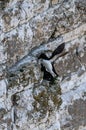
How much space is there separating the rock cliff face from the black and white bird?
1.0 inches

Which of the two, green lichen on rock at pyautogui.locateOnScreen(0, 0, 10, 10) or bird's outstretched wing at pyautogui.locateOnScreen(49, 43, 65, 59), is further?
bird's outstretched wing at pyautogui.locateOnScreen(49, 43, 65, 59)

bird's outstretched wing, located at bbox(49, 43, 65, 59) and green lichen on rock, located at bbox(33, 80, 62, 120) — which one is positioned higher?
bird's outstretched wing, located at bbox(49, 43, 65, 59)

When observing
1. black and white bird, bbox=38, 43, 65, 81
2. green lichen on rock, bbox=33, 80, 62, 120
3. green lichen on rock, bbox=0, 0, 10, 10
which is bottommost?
green lichen on rock, bbox=33, 80, 62, 120

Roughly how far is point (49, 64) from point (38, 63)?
82 millimetres

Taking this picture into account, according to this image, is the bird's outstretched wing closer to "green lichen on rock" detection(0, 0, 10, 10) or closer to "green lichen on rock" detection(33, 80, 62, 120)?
"green lichen on rock" detection(33, 80, 62, 120)

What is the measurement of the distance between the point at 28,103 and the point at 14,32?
1.63ft

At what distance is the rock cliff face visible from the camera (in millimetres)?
3518

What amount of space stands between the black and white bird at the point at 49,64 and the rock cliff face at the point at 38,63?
0.08 feet

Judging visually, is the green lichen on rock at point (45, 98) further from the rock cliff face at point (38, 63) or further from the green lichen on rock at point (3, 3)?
the green lichen on rock at point (3, 3)

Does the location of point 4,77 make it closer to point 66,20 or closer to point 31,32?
point 31,32

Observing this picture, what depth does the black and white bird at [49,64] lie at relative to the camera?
11.8 feet

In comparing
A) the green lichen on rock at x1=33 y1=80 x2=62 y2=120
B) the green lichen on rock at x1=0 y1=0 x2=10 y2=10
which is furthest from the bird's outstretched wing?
the green lichen on rock at x1=0 y1=0 x2=10 y2=10

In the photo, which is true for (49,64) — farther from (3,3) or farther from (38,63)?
(3,3)

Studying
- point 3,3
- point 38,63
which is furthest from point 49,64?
point 3,3
